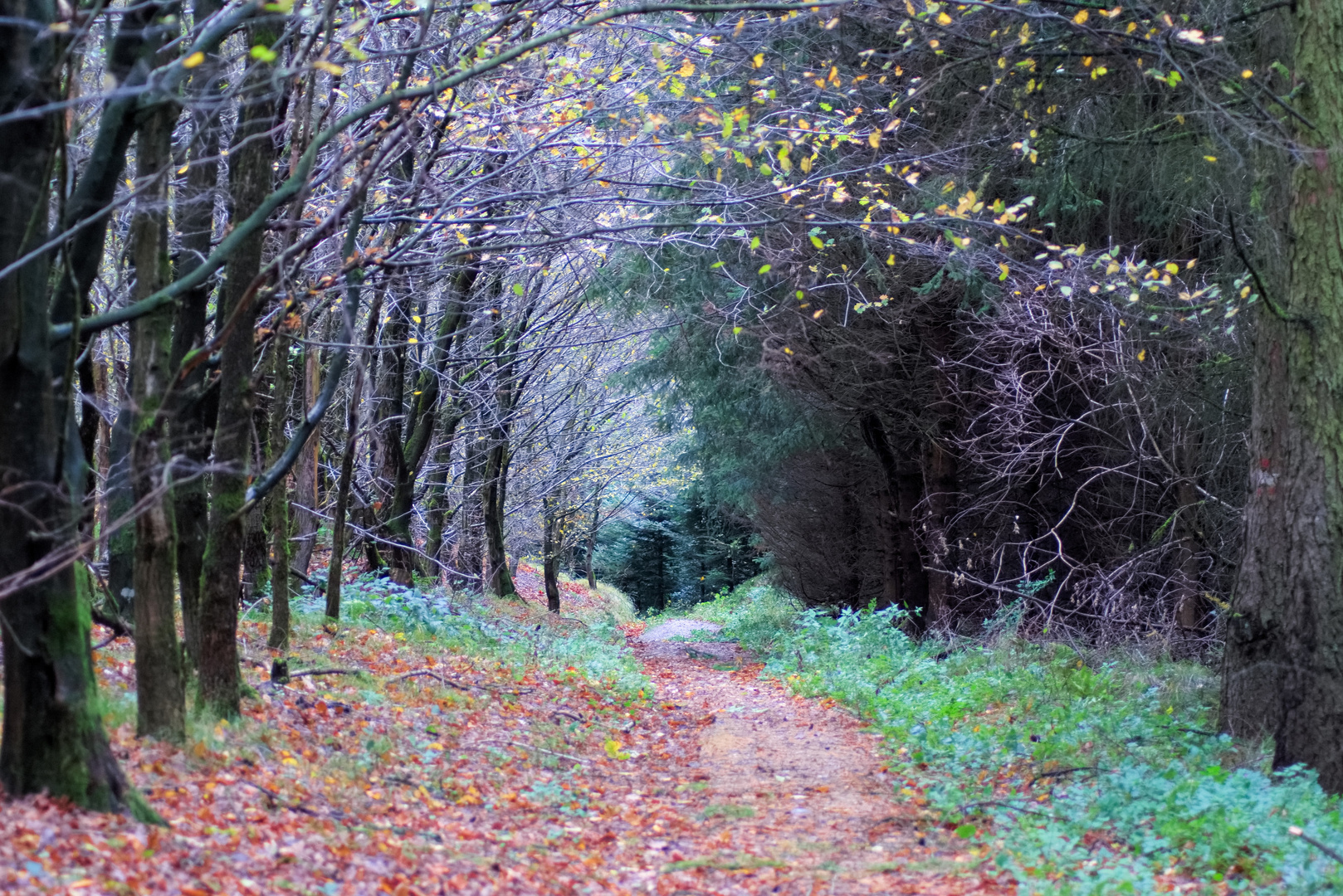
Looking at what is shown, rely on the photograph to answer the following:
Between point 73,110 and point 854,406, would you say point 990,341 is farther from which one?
point 73,110

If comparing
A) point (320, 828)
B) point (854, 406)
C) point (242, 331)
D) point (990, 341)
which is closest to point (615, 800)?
point (320, 828)

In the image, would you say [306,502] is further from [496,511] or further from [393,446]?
[496,511]

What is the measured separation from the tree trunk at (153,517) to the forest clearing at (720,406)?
3 cm

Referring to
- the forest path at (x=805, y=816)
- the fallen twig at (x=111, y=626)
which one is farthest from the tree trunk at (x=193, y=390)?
the forest path at (x=805, y=816)

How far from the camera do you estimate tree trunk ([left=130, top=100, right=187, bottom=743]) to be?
221 inches

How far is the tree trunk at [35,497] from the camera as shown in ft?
14.2

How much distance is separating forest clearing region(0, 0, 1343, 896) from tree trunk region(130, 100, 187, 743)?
0.03 meters

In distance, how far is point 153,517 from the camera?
562cm

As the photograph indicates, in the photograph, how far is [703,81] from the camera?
11242 millimetres

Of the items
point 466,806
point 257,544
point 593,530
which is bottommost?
point 593,530

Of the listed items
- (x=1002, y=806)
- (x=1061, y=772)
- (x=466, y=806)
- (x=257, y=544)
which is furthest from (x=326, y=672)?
(x=1061, y=772)

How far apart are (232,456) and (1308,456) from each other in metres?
6.87

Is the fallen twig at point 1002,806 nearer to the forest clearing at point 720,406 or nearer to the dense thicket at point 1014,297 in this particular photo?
the forest clearing at point 720,406

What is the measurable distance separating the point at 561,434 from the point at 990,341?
14751mm
